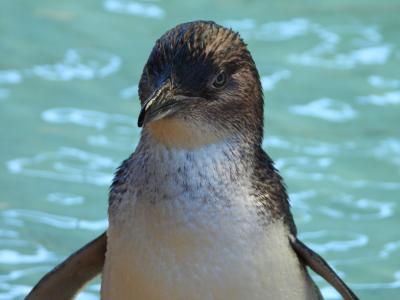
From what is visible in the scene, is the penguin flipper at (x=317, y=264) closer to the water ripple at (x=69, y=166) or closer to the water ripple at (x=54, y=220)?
the water ripple at (x=54, y=220)

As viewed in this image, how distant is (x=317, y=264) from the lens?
14.5 ft

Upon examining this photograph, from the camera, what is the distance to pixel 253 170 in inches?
165

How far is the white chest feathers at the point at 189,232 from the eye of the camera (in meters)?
4.02

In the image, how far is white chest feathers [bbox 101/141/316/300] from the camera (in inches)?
158

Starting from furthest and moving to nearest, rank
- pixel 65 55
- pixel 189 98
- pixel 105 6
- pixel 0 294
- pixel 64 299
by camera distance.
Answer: pixel 105 6, pixel 65 55, pixel 0 294, pixel 64 299, pixel 189 98

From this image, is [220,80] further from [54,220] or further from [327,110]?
[327,110]

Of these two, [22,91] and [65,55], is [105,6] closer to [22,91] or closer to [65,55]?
[65,55]

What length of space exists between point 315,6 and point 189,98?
16.8ft

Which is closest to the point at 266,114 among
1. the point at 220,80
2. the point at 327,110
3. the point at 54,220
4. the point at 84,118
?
→ the point at 327,110

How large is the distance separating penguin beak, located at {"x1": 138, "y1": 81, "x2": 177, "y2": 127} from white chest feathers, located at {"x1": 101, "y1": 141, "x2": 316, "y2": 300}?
0.19m

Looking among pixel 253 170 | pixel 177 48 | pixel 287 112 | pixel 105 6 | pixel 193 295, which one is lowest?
pixel 193 295

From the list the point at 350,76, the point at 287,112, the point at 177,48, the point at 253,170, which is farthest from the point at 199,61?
the point at 350,76

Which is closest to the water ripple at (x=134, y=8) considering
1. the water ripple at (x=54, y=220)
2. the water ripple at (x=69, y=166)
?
the water ripple at (x=69, y=166)

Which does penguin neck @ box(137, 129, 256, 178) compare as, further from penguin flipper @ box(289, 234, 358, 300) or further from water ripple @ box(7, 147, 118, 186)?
water ripple @ box(7, 147, 118, 186)
